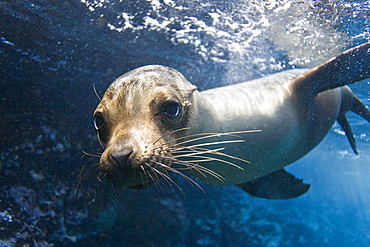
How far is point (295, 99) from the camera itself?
357 cm

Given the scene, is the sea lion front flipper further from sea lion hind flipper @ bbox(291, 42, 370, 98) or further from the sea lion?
sea lion hind flipper @ bbox(291, 42, 370, 98)

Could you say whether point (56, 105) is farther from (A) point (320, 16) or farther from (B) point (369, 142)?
(B) point (369, 142)

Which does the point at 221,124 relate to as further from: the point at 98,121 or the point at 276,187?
the point at 276,187

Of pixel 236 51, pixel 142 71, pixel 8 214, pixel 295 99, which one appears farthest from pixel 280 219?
pixel 142 71

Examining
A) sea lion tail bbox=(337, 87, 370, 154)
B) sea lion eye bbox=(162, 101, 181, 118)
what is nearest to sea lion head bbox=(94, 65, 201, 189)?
sea lion eye bbox=(162, 101, 181, 118)

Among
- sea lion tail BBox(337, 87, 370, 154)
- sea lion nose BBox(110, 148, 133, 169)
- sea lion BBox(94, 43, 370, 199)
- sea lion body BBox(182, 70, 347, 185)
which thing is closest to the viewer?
sea lion nose BBox(110, 148, 133, 169)

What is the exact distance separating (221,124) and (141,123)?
124cm

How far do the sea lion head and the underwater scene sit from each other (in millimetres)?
2650

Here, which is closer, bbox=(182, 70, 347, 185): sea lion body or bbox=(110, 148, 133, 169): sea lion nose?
bbox=(110, 148, 133, 169): sea lion nose

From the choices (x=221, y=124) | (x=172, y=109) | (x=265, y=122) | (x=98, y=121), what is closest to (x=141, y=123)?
(x=172, y=109)

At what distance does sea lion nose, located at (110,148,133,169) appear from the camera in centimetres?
152

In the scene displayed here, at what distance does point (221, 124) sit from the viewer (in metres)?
2.79

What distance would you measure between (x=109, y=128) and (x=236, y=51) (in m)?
7.57

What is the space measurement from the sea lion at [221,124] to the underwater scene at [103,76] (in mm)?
2003
